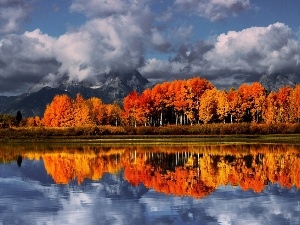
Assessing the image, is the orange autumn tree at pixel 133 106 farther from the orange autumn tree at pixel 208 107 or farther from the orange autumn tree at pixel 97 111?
the orange autumn tree at pixel 97 111

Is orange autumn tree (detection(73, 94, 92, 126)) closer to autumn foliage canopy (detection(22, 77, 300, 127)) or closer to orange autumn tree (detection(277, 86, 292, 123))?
autumn foliage canopy (detection(22, 77, 300, 127))

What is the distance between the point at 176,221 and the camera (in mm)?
23156

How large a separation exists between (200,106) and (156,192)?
99.4 metres

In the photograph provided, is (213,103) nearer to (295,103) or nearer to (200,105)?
(200,105)

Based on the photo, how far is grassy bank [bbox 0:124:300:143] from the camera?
9401 centimetres

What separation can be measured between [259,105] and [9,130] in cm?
6895

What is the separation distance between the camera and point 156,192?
30.9 metres

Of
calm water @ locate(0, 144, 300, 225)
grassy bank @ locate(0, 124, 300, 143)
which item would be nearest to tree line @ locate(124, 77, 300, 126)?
grassy bank @ locate(0, 124, 300, 143)

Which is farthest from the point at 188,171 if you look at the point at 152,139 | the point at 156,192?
the point at 152,139

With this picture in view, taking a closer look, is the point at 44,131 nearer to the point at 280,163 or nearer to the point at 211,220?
the point at 280,163

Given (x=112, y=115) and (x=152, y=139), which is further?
(x=112, y=115)

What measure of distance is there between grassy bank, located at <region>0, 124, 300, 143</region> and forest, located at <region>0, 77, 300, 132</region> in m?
26.5

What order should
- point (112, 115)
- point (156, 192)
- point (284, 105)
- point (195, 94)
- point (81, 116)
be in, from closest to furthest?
point (156, 192), point (195, 94), point (284, 105), point (81, 116), point (112, 115)

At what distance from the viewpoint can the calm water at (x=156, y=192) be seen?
2402 cm
